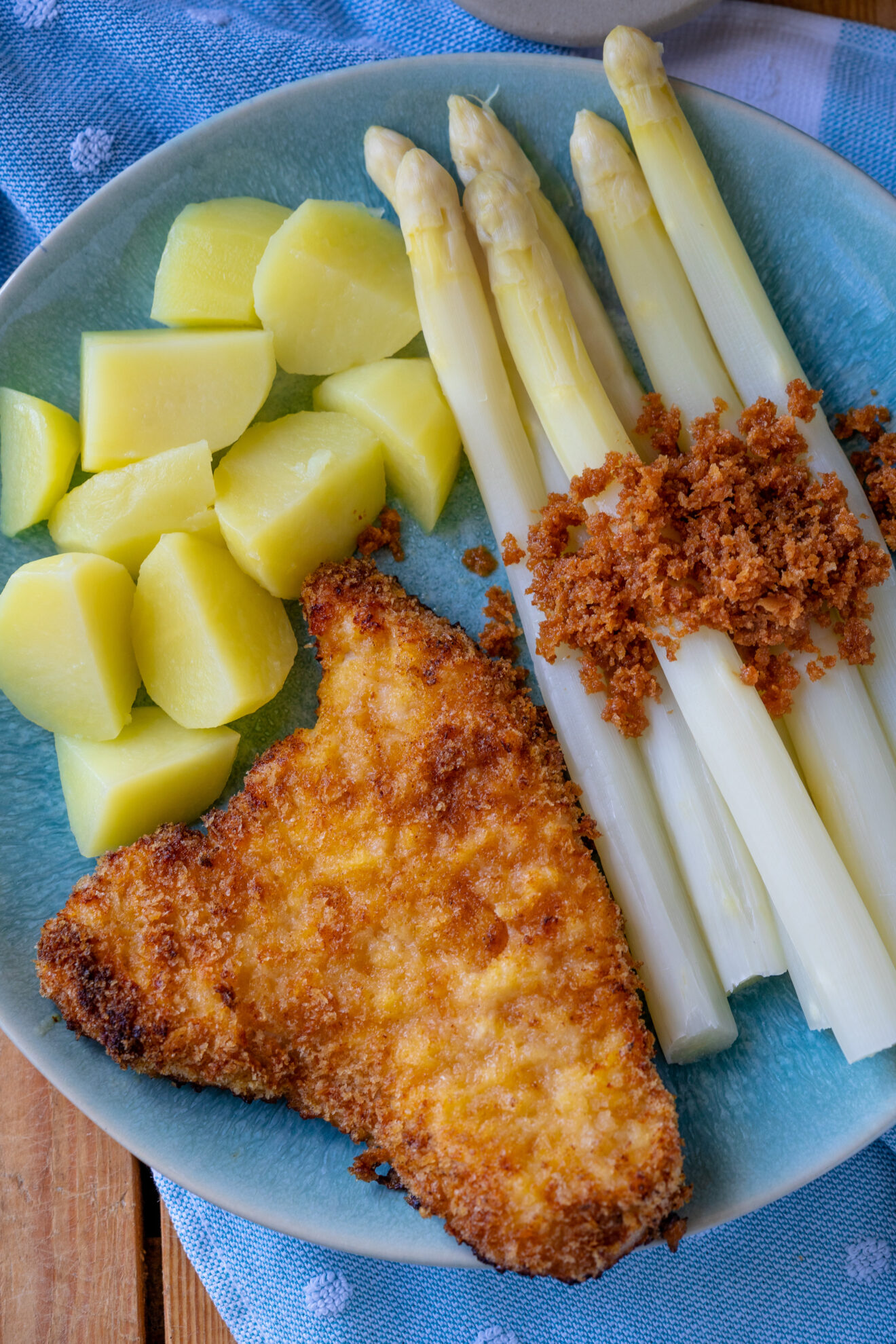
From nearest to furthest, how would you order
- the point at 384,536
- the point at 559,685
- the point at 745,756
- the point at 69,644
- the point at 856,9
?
the point at 745,756
the point at 69,644
the point at 559,685
the point at 384,536
the point at 856,9

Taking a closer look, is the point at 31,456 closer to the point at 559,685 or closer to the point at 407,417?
the point at 407,417

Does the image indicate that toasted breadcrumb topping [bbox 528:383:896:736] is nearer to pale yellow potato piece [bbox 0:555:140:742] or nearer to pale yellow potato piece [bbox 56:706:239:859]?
pale yellow potato piece [bbox 56:706:239:859]

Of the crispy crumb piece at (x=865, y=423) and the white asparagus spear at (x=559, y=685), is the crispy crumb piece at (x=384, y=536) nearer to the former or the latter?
the white asparagus spear at (x=559, y=685)

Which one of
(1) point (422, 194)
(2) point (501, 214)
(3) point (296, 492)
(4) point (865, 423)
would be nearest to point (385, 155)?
(1) point (422, 194)

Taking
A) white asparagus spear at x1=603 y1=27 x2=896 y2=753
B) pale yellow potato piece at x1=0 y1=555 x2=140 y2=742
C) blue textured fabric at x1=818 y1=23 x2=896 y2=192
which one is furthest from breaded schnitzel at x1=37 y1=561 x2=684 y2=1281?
blue textured fabric at x1=818 y1=23 x2=896 y2=192

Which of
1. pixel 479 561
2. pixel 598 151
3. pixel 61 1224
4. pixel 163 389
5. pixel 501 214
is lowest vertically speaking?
pixel 61 1224

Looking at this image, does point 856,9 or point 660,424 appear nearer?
point 660,424

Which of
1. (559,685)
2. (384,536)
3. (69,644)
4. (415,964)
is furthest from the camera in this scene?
(384,536)
